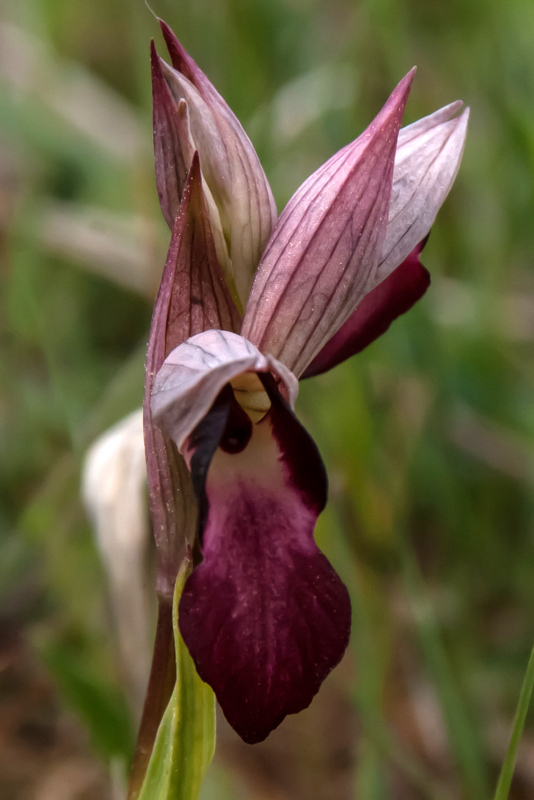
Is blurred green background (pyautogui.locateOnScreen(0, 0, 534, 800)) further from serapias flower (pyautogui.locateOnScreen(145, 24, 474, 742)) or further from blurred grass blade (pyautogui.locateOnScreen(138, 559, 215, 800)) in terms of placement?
serapias flower (pyautogui.locateOnScreen(145, 24, 474, 742))

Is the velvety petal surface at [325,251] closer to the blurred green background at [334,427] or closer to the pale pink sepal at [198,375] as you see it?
the pale pink sepal at [198,375]

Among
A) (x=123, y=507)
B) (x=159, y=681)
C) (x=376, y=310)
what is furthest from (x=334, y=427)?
(x=159, y=681)

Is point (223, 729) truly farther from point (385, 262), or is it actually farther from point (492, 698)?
point (385, 262)

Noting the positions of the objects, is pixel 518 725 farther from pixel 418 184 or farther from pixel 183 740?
pixel 418 184

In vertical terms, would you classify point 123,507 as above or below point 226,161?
below

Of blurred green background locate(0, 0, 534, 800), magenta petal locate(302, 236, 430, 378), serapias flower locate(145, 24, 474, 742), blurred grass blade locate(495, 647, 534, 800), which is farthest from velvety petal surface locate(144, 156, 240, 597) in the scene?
blurred green background locate(0, 0, 534, 800)

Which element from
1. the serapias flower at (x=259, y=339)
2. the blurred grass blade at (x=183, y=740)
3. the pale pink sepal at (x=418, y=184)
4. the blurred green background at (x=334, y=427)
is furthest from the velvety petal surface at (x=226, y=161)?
the blurred green background at (x=334, y=427)
